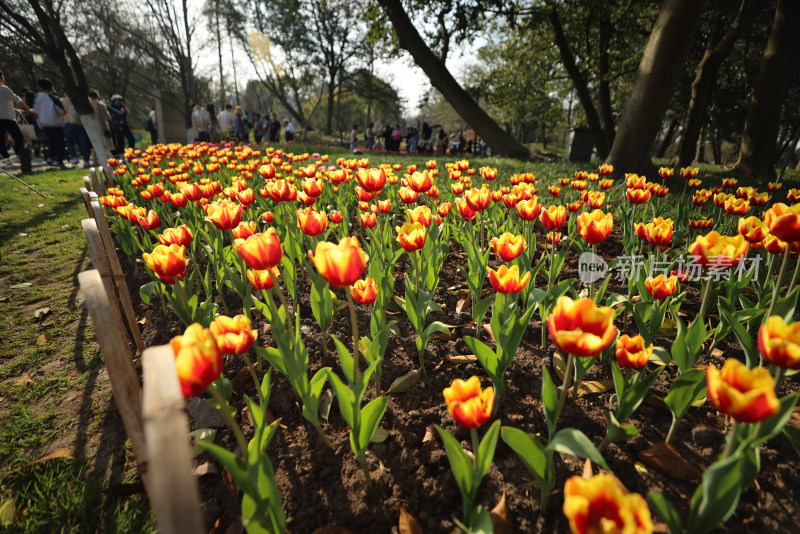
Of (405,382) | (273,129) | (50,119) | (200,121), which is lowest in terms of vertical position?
(405,382)

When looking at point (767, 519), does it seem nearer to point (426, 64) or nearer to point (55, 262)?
point (55, 262)

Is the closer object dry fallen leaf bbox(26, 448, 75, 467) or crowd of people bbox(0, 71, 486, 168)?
dry fallen leaf bbox(26, 448, 75, 467)

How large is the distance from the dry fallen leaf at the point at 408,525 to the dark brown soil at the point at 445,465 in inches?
1.4

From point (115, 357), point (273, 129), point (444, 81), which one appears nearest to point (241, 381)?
point (115, 357)

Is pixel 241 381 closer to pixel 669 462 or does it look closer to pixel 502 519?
pixel 502 519

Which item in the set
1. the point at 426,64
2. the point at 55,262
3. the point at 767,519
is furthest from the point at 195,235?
the point at 426,64

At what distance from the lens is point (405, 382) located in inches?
74.1

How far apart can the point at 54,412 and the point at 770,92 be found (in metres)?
13.8

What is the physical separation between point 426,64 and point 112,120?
9.11 metres

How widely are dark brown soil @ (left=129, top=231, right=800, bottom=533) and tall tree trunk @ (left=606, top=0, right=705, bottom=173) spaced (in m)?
6.29

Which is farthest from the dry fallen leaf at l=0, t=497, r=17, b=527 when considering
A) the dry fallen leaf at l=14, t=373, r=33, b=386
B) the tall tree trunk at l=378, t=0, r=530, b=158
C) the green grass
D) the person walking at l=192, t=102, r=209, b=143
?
the person walking at l=192, t=102, r=209, b=143

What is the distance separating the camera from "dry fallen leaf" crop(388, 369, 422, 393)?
73.3 inches

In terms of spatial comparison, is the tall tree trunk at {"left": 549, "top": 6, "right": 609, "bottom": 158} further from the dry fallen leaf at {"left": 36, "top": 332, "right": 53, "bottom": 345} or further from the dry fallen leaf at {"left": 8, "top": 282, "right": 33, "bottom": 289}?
the dry fallen leaf at {"left": 36, "top": 332, "right": 53, "bottom": 345}

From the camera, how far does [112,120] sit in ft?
36.3
